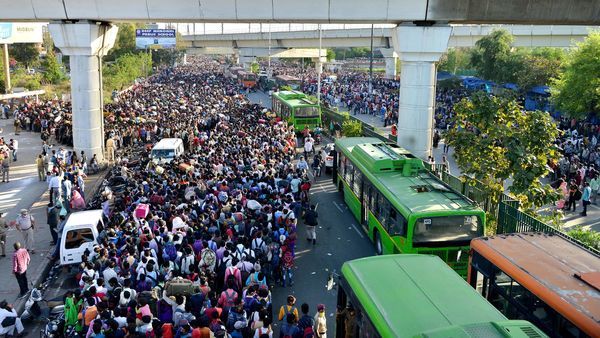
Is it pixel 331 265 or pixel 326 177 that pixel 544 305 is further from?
pixel 326 177

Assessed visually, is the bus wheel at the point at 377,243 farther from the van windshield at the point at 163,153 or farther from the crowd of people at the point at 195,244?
the van windshield at the point at 163,153

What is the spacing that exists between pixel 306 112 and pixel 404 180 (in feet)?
65.9

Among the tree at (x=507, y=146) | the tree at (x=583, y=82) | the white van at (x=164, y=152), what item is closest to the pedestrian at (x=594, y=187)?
the tree at (x=507, y=146)

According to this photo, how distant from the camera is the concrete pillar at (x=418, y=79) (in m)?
22.2

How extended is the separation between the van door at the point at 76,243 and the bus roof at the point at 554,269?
9.15 meters

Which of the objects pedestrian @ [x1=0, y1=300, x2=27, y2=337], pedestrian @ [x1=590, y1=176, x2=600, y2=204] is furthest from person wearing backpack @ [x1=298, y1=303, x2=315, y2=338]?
pedestrian @ [x1=590, y1=176, x2=600, y2=204]

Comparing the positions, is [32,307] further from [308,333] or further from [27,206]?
[27,206]

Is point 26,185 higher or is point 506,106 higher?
point 506,106

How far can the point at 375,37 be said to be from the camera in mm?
69500

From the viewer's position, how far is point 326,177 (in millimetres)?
25781

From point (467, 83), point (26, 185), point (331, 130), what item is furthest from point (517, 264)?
point (467, 83)

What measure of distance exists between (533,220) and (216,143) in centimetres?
1482

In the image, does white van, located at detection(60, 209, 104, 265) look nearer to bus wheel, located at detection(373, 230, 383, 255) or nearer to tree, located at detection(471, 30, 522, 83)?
bus wheel, located at detection(373, 230, 383, 255)

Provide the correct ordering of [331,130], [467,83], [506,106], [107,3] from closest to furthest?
[506,106]
[107,3]
[331,130]
[467,83]
